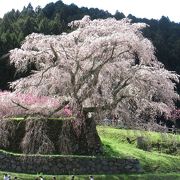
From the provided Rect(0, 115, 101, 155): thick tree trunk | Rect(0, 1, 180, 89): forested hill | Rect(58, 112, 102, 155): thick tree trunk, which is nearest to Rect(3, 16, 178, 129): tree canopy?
Rect(58, 112, 102, 155): thick tree trunk

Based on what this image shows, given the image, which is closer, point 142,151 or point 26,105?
point 26,105

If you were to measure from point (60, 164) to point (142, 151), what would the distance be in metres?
7.59

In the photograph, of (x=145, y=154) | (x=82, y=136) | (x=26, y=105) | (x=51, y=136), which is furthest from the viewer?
(x=145, y=154)

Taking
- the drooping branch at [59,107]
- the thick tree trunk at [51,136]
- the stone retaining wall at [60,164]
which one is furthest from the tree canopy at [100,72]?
the stone retaining wall at [60,164]

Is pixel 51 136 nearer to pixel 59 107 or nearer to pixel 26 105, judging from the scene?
pixel 59 107

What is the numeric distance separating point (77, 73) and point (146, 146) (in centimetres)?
815

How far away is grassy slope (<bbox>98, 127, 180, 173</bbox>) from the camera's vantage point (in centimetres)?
2570

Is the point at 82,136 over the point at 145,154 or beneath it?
over

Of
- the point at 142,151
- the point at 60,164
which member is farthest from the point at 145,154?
the point at 60,164

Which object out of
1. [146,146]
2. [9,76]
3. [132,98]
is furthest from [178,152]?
[9,76]

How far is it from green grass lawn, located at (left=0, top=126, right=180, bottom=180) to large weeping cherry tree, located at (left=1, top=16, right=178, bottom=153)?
86.5 inches

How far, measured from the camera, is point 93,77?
84.0 feet

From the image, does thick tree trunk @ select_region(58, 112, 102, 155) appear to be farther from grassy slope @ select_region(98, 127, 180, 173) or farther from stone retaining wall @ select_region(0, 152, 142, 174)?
stone retaining wall @ select_region(0, 152, 142, 174)

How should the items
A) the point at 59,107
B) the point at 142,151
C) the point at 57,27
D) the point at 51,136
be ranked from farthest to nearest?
the point at 57,27 → the point at 142,151 → the point at 59,107 → the point at 51,136
